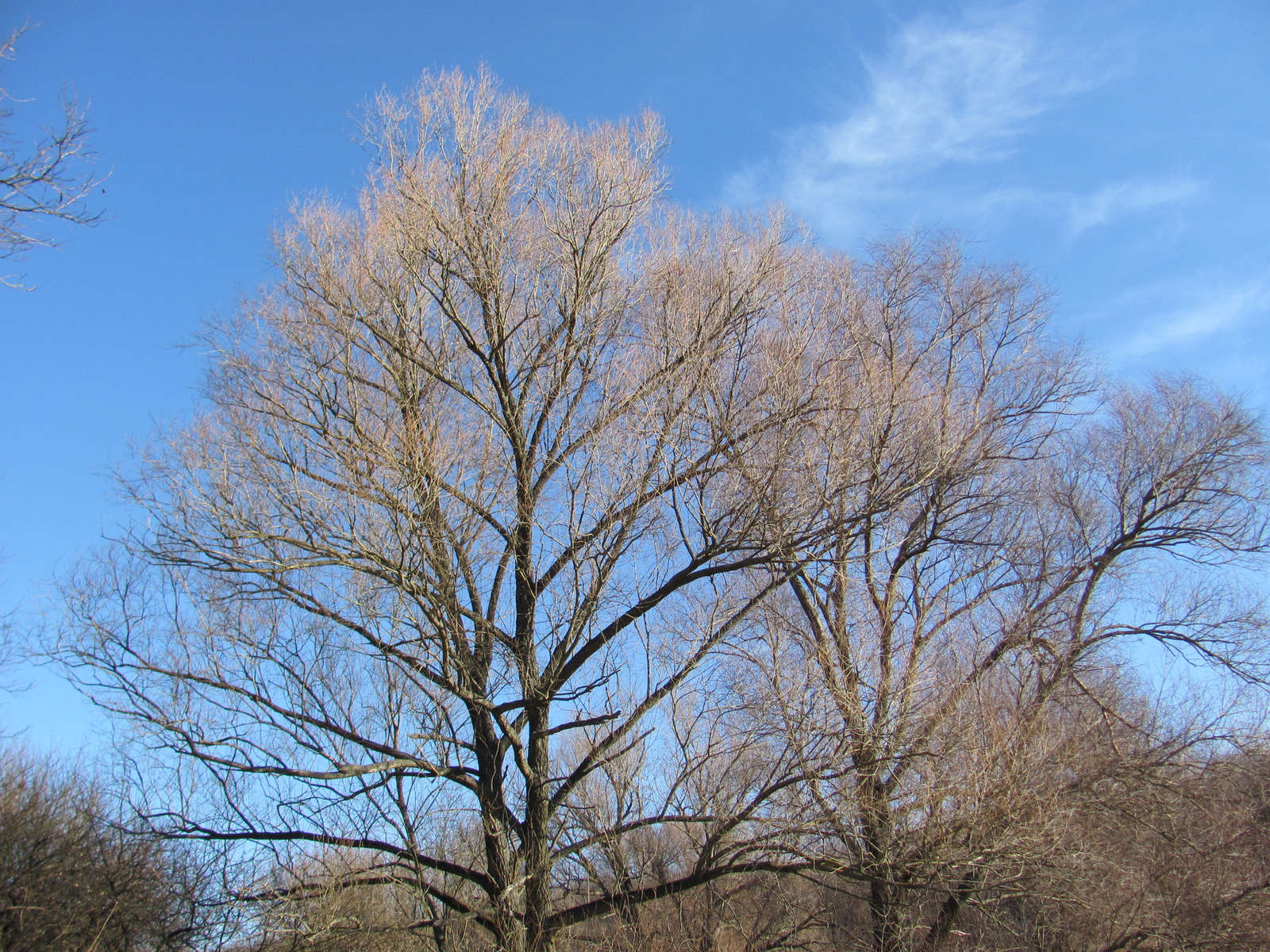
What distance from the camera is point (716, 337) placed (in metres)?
9.27

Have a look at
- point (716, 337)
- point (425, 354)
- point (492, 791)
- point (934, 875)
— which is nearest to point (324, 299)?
point (425, 354)

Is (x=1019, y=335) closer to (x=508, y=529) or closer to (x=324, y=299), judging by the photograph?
(x=508, y=529)

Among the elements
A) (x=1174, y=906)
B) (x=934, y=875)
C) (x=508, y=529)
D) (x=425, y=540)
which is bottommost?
(x=1174, y=906)

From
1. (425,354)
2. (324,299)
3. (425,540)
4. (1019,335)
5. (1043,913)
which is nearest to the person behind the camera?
(425,540)

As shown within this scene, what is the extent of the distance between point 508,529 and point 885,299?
295 inches

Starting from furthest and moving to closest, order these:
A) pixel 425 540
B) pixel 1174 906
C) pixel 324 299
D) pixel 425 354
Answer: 1. pixel 1174 906
2. pixel 425 354
3. pixel 324 299
4. pixel 425 540

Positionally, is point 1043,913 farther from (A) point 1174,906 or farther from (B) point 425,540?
(B) point 425,540

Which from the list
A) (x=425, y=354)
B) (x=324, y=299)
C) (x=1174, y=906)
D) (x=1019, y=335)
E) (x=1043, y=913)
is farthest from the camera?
(x=1019, y=335)

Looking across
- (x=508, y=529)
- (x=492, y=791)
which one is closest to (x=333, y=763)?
(x=492, y=791)

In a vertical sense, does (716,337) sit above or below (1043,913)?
above

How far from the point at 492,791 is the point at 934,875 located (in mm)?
4502

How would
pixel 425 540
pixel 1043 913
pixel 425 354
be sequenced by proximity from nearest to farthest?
1. pixel 425 540
2. pixel 425 354
3. pixel 1043 913

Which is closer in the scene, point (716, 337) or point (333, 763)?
point (333, 763)

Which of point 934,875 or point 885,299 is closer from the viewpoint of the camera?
point 934,875
